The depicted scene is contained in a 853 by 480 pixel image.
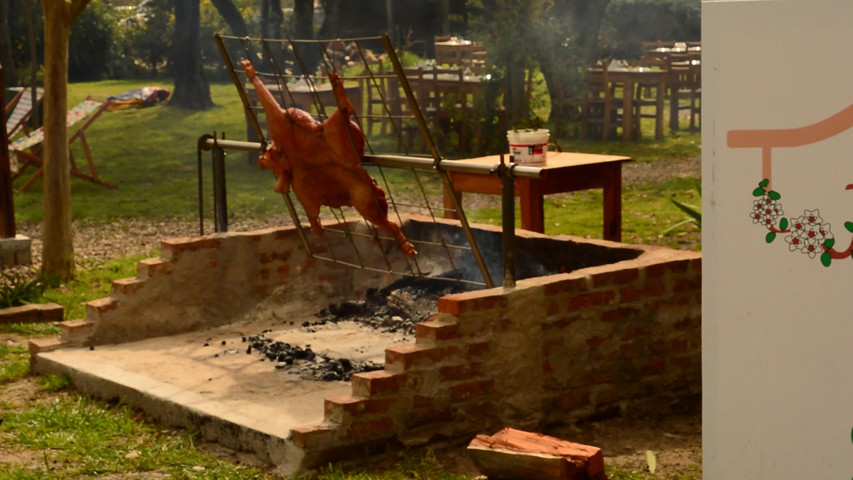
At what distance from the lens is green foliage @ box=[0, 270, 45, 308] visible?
25.1ft

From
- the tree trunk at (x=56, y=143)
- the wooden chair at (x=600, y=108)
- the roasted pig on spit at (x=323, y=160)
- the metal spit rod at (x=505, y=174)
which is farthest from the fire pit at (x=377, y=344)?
the wooden chair at (x=600, y=108)

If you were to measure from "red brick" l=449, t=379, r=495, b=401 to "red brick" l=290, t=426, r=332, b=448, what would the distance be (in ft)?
1.78

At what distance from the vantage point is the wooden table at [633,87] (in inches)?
610

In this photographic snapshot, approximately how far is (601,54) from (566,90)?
2.74ft

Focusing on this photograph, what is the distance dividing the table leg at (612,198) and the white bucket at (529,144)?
17.9 inches

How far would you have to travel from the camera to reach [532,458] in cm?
408

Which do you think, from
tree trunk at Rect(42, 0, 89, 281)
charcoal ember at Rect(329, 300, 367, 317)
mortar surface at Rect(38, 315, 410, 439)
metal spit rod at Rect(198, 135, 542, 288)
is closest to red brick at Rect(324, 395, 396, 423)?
mortar surface at Rect(38, 315, 410, 439)

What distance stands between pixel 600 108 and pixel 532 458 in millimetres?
12245

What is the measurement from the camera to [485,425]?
4961 mm

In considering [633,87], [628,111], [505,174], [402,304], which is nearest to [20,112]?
[628,111]

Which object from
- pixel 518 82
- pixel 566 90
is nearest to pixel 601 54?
pixel 566 90

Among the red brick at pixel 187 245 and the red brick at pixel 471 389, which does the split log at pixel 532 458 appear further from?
the red brick at pixel 187 245
